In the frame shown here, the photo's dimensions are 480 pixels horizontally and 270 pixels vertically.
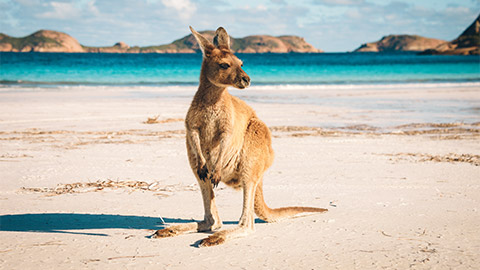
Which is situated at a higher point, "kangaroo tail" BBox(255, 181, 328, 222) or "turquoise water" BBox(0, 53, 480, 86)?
"turquoise water" BBox(0, 53, 480, 86)

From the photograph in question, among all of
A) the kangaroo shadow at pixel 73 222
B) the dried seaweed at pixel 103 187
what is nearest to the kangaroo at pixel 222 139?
the kangaroo shadow at pixel 73 222

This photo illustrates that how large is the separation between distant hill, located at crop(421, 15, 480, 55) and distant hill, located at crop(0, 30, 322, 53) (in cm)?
4142

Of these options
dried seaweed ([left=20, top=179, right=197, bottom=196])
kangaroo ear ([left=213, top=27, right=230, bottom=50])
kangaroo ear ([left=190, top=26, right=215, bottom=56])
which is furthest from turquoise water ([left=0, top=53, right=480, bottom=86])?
kangaroo ear ([left=190, top=26, right=215, bottom=56])

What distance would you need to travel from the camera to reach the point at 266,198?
4.39 metres

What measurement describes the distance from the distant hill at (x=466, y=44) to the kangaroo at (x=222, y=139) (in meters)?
96.5

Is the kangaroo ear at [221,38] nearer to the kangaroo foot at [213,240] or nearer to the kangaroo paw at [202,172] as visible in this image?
the kangaroo paw at [202,172]

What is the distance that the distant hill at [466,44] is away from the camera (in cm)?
9231

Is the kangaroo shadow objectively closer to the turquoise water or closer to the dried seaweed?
the dried seaweed

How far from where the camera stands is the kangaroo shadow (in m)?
3.45

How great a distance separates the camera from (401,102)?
46.1ft

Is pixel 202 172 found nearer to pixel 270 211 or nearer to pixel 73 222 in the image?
pixel 270 211

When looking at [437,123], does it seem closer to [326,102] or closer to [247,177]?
[326,102]

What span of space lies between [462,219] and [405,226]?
0.49 metres

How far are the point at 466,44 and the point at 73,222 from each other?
344 feet
